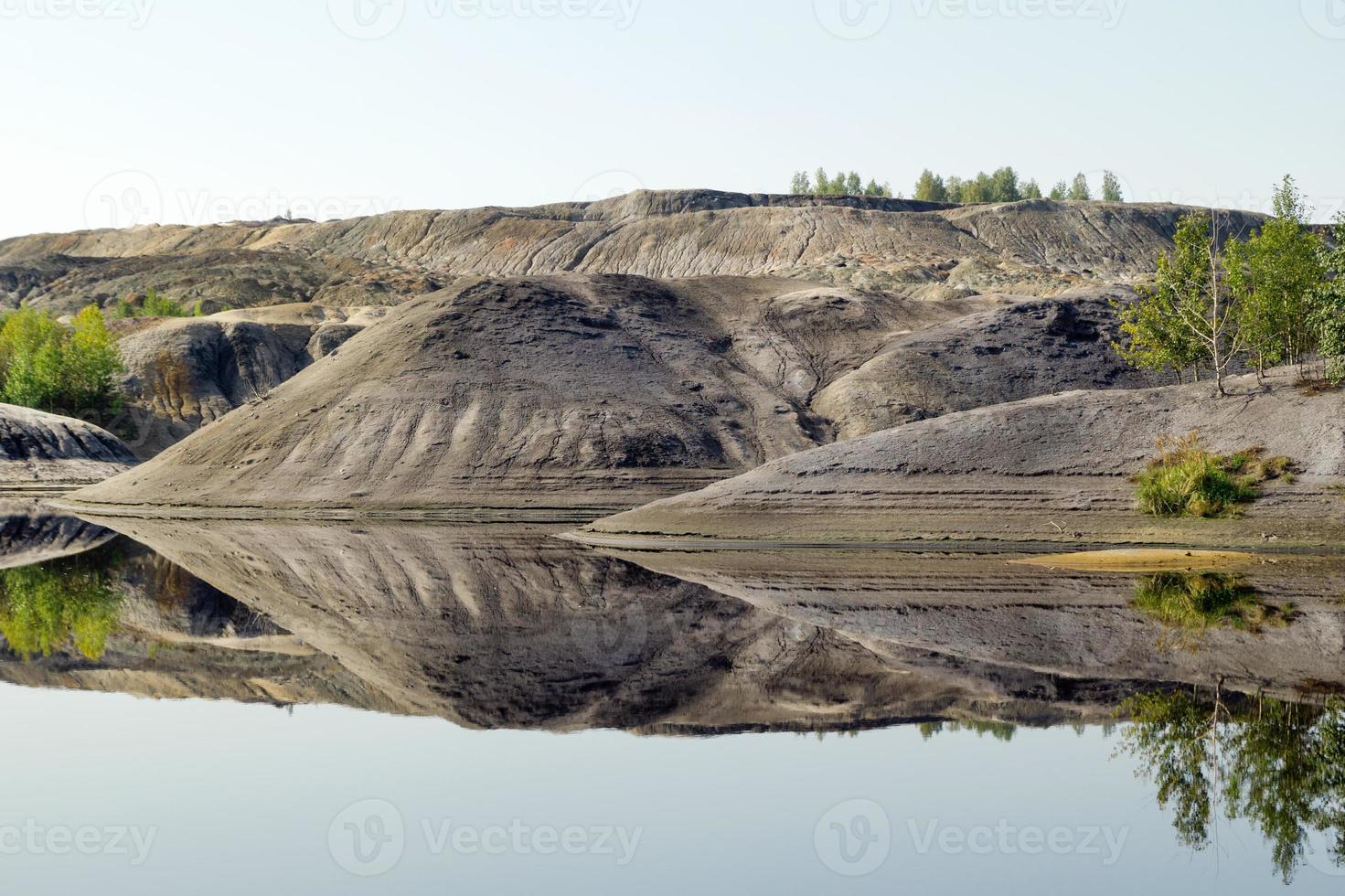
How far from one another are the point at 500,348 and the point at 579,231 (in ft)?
329

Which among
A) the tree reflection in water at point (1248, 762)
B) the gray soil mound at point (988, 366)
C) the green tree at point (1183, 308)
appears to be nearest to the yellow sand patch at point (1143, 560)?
the green tree at point (1183, 308)

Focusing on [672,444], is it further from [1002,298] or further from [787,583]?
[1002,298]

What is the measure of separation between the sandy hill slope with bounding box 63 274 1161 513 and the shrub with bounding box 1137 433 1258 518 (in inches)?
963

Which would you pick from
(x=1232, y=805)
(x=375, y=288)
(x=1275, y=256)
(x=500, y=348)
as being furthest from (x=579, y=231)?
(x=1232, y=805)

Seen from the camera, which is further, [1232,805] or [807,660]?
[807,660]

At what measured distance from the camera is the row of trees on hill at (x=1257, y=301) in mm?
52781

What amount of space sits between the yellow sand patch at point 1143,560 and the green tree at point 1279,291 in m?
15.5

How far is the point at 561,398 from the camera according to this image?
74.1 metres

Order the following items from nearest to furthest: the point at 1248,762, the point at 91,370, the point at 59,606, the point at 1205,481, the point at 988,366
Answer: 1. the point at 1248,762
2. the point at 59,606
3. the point at 1205,481
4. the point at 988,366
5. the point at 91,370

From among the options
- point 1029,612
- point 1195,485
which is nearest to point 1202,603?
point 1029,612

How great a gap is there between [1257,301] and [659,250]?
377ft

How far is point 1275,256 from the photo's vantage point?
5728 cm

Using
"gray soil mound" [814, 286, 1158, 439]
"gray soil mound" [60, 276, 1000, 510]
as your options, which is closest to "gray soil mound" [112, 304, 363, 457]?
"gray soil mound" [60, 276, 1000, 510]

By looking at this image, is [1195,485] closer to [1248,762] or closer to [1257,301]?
[1257,301]
